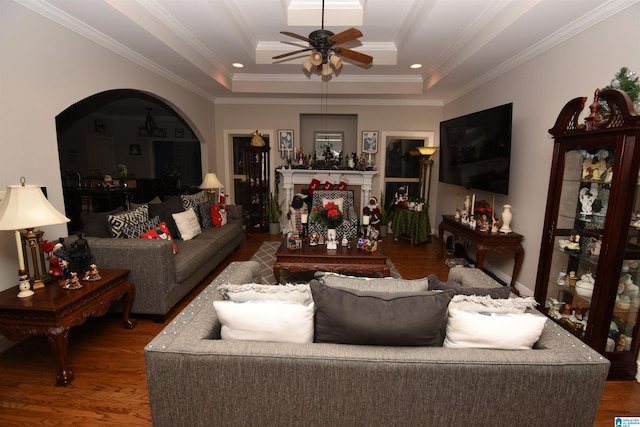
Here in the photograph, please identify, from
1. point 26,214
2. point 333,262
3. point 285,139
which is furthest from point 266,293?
point 285,139

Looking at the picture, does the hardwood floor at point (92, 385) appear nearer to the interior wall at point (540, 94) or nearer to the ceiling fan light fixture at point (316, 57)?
the interior wall at point (540, 94)

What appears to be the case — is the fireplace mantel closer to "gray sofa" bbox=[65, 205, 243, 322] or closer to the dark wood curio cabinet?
"gray sofa" bbox=[65, 205, 243, 322]

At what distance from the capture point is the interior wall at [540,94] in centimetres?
232

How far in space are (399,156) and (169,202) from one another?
4331mm

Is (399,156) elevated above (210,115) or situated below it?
below

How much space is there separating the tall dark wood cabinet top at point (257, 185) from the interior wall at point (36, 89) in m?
2.92

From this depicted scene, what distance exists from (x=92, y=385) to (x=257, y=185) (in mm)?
4362

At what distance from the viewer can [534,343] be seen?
53.7 inches

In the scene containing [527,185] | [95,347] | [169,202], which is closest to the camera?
[95,347]

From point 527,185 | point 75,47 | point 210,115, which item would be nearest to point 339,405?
point 527,185

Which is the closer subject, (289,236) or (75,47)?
(75,47)

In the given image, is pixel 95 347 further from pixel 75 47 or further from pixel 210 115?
pixel 210 115

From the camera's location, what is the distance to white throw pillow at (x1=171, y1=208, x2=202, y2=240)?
3.67 metres

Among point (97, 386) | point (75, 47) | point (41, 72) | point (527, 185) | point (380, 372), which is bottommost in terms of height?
point (97, 386)
